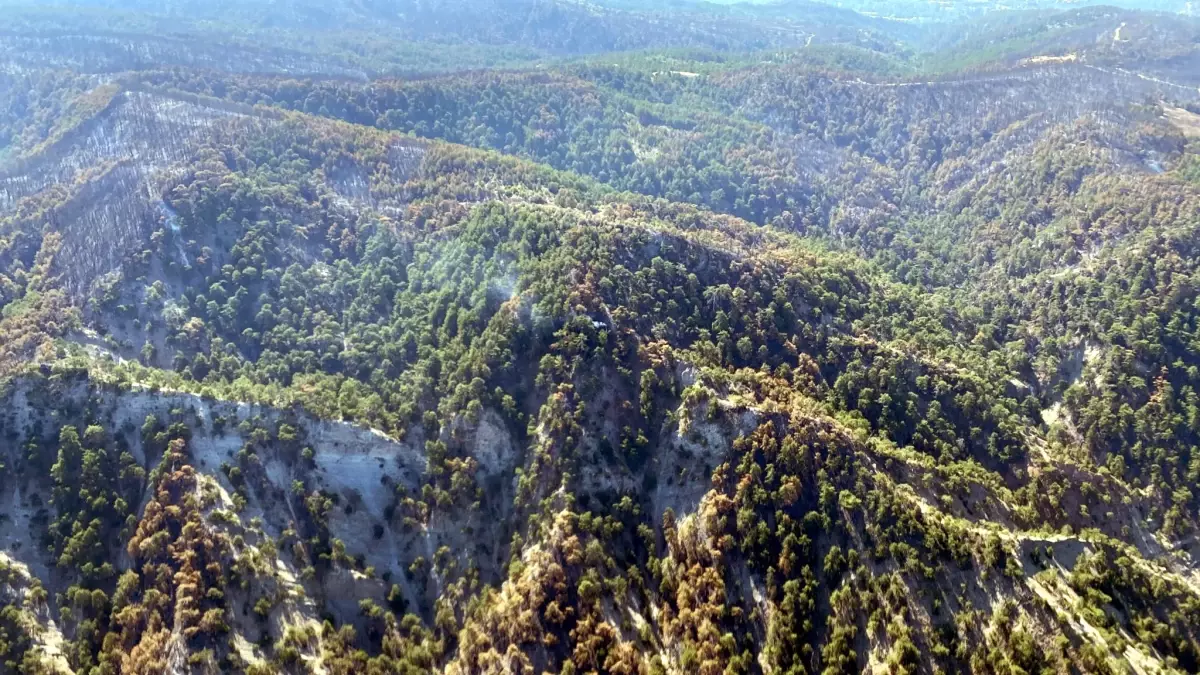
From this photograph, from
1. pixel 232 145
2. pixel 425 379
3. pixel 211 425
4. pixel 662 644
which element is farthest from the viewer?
pixel 232 145

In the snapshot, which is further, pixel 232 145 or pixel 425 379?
Answer: pixel 232 145

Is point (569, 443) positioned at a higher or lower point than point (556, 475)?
higher

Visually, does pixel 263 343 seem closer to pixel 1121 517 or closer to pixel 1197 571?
pixel 1121 517

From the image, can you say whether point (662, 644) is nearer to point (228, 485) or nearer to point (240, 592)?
point (240, 592)

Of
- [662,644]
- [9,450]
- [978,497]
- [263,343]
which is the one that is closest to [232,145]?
[263,343]

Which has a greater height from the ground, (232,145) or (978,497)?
(232,145)

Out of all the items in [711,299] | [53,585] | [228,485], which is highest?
[711,299]

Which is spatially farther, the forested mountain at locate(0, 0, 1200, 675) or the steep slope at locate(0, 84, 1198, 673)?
the forested mountain at locate(0, 0, 1200, 675)

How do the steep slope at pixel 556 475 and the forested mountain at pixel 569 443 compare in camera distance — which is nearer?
the steep slope at pixel 556 475

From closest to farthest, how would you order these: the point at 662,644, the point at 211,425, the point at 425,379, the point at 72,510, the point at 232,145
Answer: the point at 662,644 → the point at 72,510 → the point at 211,425 → the point at 425,379 → the point at 232,145

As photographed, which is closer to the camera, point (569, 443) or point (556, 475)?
point (556, 475)
